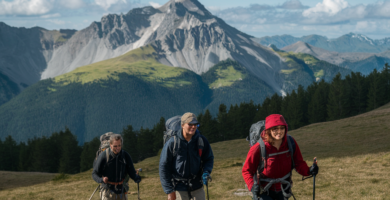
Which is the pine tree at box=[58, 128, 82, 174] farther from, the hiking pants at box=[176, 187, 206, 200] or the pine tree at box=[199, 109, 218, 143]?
the hiking pants at box=[176, 187, 206, 200]

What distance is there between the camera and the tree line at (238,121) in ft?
324

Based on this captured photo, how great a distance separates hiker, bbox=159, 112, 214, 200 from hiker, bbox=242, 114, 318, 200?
167cm

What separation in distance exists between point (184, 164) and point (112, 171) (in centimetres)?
351

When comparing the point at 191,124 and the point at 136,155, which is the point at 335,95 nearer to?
the point at 136,155

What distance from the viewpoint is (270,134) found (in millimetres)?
8391

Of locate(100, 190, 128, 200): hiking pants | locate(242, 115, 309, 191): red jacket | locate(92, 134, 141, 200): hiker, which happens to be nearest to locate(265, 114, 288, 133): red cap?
locate(242, 115, 309, 191): red jacket

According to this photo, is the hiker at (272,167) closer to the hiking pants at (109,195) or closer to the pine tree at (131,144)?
the hiking pants at (109,195)

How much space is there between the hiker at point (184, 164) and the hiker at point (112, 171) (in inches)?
101

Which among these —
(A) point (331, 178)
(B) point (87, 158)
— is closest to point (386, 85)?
(A) point (331, 178)

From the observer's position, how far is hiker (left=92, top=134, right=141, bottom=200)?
1172 cm

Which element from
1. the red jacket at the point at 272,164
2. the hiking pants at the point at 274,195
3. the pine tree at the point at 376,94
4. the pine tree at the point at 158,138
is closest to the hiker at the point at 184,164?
the red jacket at the point at 272,164

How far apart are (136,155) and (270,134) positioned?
103972mm

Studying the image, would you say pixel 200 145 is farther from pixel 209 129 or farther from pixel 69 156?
pixel 69 156

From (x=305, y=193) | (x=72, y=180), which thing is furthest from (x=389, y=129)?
(x=72, y=180)
